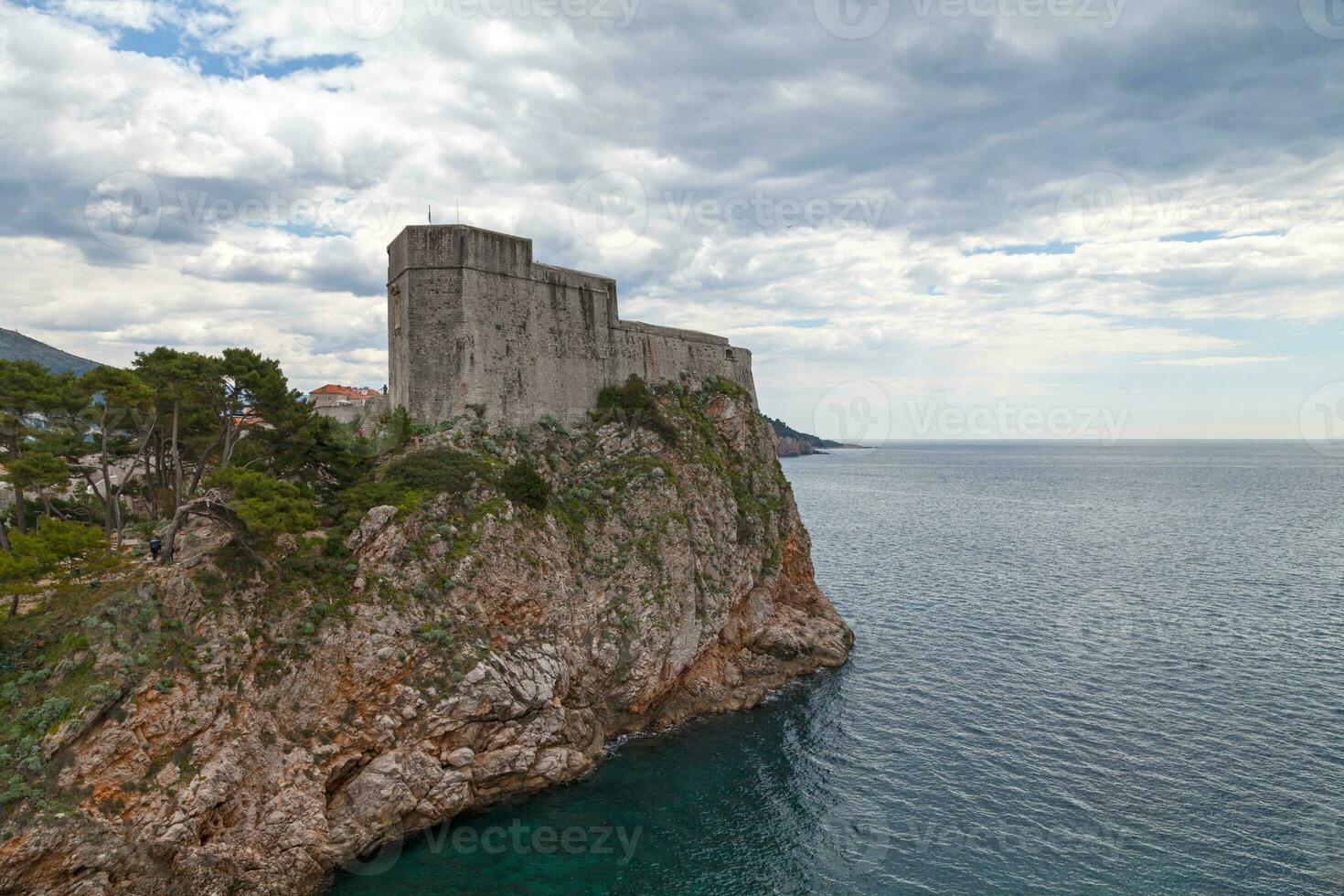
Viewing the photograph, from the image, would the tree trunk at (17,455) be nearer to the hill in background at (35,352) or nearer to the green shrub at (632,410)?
the green shrub at (632,410)

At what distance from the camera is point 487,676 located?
91.7ft

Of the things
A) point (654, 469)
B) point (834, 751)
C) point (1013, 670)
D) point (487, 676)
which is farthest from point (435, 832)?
point (1013, 670)

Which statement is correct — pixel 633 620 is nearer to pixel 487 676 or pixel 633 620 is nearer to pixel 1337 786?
pixel 487 676

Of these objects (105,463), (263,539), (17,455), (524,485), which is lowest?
(263,539)

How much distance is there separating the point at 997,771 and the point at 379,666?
24575 millimetres

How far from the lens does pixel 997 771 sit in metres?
29.6

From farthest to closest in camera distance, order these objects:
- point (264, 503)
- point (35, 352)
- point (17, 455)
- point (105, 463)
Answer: point (35, 352), point (105, 463), point (17, 455), point (264, 503)

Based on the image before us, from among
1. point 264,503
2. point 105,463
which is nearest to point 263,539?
point 264,503

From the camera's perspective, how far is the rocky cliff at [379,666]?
21000mm

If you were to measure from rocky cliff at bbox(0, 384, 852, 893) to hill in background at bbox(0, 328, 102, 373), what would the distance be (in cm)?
16048

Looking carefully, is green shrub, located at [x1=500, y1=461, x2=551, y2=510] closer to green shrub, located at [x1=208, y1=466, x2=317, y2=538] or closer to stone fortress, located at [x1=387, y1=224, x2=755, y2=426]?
stone fortress, located at [x1=387, y1=224, x2=755, y2=426]

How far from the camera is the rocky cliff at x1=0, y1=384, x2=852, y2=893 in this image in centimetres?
2100

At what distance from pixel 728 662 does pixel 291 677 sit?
21.8 m

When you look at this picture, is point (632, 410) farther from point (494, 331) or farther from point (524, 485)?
point (524, 485)
